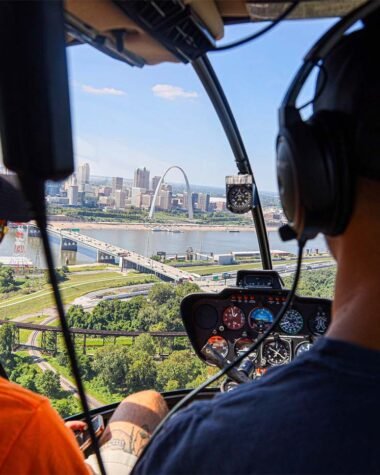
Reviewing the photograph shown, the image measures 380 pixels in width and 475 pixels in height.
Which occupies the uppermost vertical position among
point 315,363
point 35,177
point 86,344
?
point 35,177

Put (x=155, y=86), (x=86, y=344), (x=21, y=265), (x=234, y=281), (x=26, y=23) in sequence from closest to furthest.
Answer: (x=26, y=23) → (x=21, y=265) → (x=86, y=344) → (x=155, y=86) → (x=234, y=281)

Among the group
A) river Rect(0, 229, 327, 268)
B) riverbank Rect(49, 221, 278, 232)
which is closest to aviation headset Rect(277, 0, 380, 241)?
riverbank Rect(49, 221, 278, 232)

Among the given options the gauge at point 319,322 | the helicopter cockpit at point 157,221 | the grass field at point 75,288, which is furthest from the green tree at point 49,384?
the gauge at point 319,322

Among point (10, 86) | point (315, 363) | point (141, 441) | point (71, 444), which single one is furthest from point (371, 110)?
point (141, 441)

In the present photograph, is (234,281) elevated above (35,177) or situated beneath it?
situated beneath

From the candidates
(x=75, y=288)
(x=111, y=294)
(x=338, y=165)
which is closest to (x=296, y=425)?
(x=338, y=165)

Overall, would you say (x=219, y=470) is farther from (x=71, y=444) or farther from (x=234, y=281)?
(x=234, y=281)

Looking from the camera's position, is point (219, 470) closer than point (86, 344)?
Yes

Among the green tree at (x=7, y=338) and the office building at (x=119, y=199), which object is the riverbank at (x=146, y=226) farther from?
the green tree at (x=7, y=338)

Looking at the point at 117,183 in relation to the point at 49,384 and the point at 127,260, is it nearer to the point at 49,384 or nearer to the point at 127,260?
the point at 127,260
